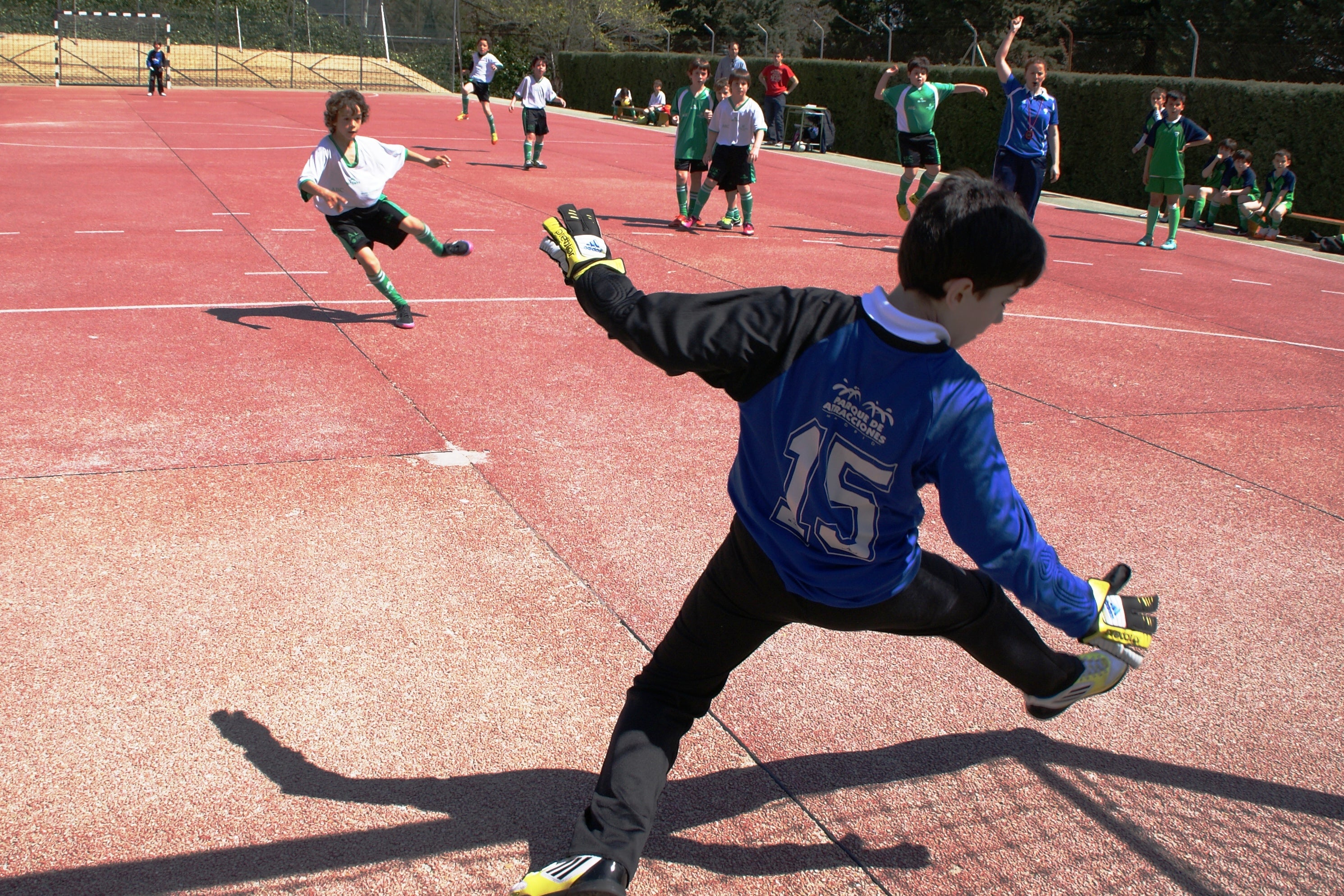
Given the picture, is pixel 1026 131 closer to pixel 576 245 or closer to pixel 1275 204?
pixel 1275 204

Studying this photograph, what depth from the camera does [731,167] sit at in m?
13.2

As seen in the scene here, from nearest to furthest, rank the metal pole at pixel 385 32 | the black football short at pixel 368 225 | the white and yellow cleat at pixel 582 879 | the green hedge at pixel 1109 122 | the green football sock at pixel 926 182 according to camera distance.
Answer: the white and yellow cleat at pixel 582 879 < the black football short at pixel 368 225 < the green football sock at pixel 926 182 < the green hedge at pixel 1109 122 < the metal pole at pixel 385 32

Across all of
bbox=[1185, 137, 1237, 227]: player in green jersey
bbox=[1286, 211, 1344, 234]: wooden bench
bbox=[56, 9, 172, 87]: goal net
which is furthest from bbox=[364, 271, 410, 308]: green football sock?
bbox=[56, 9, 172, 87]: goal net

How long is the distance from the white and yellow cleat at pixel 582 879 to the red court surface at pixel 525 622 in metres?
0.30

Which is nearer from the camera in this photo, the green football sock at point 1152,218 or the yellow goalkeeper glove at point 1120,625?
the yellow goalkeeper glove at point 1120,625

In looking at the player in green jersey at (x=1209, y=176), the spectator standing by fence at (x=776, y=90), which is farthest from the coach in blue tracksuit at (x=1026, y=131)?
the spectator standing by fence at (x=776, y=90)

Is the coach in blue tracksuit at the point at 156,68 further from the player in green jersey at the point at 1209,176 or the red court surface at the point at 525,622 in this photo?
the red court surface at the point at 525,622

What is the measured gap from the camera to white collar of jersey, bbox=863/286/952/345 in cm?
214

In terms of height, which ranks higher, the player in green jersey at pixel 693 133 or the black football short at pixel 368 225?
the player in green jersey at pixel 693 133

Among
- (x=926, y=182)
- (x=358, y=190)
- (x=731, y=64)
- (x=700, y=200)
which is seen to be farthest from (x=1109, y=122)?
(x=358, y=190)

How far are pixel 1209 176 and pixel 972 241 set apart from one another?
17.6 metres

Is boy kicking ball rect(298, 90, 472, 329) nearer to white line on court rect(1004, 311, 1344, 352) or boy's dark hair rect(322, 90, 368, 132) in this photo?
boy's dark hair rect(322, 90, 368, 132)

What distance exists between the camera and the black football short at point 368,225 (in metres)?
7.84

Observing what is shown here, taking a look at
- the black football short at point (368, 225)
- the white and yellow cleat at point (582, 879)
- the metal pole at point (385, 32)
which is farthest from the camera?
the metal pole at point (385, 32)
